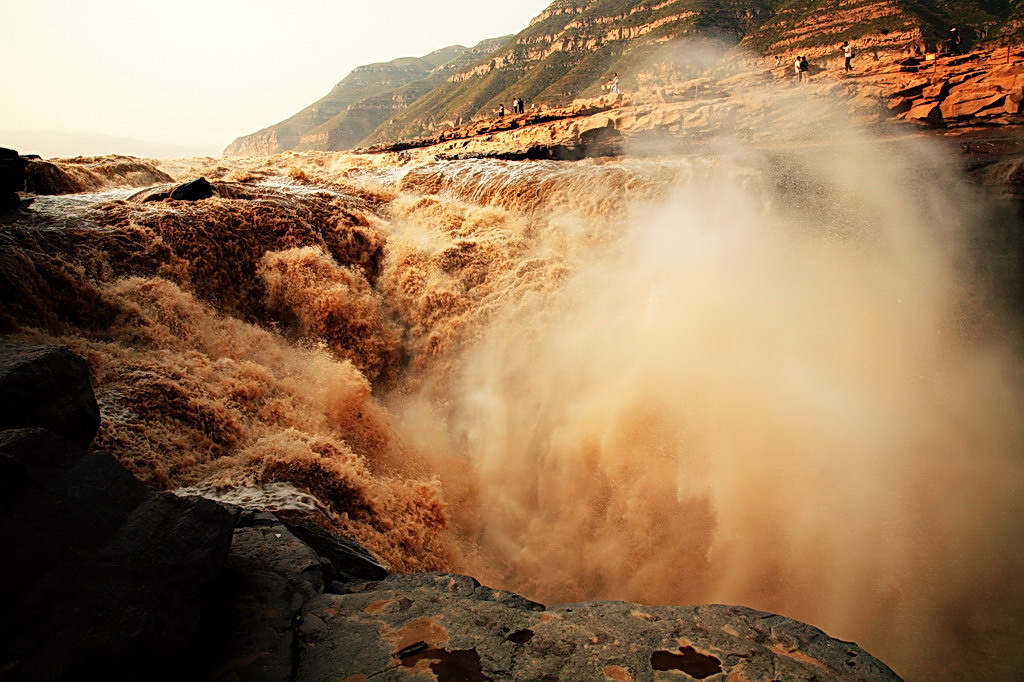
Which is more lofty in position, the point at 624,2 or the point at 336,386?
the point at 624,2

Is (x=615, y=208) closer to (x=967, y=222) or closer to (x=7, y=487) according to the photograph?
(x=967, y=222)

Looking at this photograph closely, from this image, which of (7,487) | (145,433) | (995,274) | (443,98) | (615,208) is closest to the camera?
(7,487)

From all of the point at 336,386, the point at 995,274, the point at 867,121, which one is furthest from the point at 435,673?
the point at 867,121

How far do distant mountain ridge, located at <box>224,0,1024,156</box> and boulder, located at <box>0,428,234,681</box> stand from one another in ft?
78.7

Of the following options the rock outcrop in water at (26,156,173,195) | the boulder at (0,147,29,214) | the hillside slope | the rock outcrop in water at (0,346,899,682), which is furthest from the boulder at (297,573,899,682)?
the hillside slope

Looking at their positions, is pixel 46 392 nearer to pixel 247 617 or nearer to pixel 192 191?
pixel 247 617

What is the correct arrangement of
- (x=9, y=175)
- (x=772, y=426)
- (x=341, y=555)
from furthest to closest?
1. (x=9, y=175)
2. (x=772, y=426)
3. (x=341, y=555)

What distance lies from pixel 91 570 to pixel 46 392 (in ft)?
3.41

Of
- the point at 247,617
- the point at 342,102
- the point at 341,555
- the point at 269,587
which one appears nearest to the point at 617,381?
the point at 341,555

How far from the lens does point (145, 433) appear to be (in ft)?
13.0

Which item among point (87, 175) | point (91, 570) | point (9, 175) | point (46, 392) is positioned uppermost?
point (87, 175)

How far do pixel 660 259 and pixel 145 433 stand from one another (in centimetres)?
651

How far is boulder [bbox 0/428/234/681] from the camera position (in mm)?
1658

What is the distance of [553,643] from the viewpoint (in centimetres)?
230
